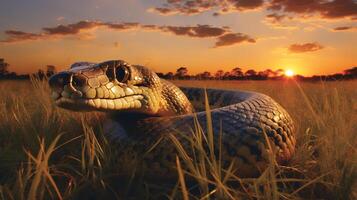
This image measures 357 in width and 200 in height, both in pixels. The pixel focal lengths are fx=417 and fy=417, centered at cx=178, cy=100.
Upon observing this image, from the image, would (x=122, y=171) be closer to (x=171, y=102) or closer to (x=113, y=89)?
(x=113, y=89)

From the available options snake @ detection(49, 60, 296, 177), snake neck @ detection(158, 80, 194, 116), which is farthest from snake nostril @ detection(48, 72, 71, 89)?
snake neck @ detection(158, 80, 194, 116)

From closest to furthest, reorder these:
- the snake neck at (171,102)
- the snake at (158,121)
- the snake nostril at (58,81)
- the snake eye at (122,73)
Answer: the snake nostril at (58,81), the snake at (158,121), the snake eye at (122,73), the snake neck at (171,102)

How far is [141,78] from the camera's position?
4238 millimetres

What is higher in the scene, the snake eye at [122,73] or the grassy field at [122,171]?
the snake eye at [122,73]

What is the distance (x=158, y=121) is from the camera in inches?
158

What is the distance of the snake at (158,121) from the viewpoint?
344cm

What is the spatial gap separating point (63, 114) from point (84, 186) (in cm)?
240

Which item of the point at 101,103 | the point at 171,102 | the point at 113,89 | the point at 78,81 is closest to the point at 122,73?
the point at 113,89

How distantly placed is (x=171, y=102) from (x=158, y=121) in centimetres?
85

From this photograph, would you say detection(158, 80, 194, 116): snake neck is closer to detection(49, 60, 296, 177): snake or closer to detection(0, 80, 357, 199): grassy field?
detection(49, 60, 296, 177): snake

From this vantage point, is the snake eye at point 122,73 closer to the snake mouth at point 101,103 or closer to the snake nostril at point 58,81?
the snake mouth at point 101,103

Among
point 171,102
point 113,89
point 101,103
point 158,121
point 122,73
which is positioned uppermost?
point 122,73

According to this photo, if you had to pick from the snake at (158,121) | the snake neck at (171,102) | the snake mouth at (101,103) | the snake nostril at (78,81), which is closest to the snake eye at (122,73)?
the snake at (158,121)

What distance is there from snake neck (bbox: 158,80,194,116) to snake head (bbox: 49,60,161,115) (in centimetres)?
18
